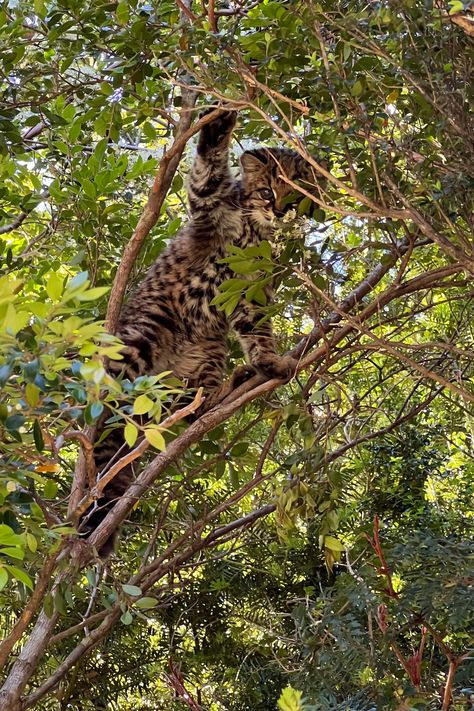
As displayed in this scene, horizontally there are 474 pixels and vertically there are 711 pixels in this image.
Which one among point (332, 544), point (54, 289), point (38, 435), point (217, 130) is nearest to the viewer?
point (54, 289)

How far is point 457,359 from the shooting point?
10.8ft

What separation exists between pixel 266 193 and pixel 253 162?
0.17 m

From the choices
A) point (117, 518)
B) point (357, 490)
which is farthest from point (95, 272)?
point (357, 490)

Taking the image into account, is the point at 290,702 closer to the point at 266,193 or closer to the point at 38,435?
the point at 38,435

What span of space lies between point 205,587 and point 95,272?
1331mm

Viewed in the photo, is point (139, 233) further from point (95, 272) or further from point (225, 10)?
point (225, 10)

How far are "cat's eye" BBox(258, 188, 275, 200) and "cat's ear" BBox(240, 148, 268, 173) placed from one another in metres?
0.10

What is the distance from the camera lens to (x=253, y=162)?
4.37 meters

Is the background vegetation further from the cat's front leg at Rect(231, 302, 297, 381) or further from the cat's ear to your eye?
the cat's ear

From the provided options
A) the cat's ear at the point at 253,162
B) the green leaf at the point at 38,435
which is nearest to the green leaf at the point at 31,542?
the green leaf at the point at 38,435

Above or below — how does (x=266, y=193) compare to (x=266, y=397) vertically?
above

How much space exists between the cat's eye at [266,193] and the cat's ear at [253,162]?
10 cm

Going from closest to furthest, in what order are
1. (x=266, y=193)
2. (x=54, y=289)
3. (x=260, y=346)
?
(x=54, y=289) → (x=260, y=346) → (x=266, y=193)

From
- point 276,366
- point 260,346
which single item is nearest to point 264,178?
point 260,346
